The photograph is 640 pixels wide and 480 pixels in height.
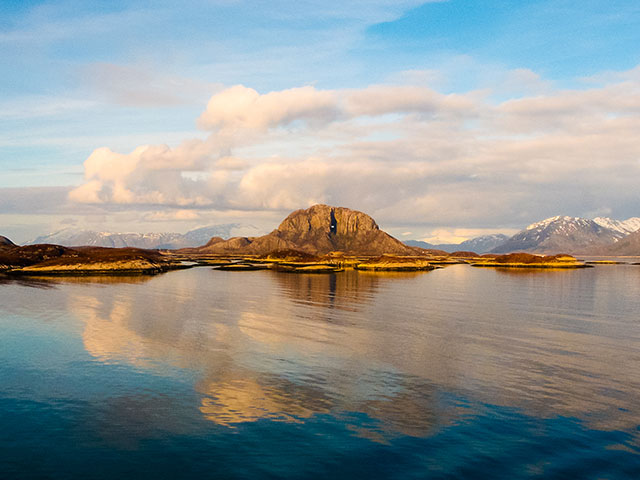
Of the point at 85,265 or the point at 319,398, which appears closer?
the point at 319,398

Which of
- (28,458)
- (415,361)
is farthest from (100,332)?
(415,361)

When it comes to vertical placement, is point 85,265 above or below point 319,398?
above

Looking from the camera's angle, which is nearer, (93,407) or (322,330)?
(93,407)

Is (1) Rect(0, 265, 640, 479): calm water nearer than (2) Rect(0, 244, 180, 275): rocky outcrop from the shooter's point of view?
Yes

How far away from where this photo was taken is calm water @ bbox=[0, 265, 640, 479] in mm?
19859

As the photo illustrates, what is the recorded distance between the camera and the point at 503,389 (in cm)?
2916

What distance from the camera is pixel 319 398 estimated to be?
90.8 feet

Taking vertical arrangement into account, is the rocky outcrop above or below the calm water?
above

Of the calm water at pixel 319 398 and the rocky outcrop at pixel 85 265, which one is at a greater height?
the rocky outcrop at pixel 85 265

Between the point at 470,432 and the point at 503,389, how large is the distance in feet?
25.7

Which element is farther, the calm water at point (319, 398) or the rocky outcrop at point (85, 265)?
the rocky outcrop at point (85, 265)

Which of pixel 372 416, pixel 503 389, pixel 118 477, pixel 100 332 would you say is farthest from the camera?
pixel 100 332

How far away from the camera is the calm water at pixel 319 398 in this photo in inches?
782

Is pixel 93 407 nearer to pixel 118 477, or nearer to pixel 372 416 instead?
pixel 118 477
